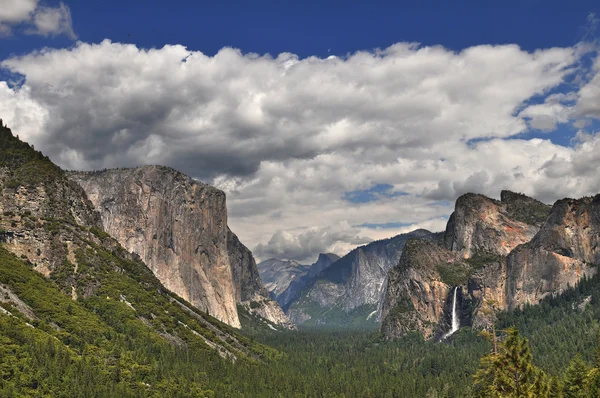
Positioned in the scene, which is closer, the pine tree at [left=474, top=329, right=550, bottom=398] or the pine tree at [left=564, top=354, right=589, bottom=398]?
the pine tree at [left=474, top=329, right=550, bottom=398]

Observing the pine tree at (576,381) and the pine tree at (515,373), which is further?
the pine tree at (576,381)

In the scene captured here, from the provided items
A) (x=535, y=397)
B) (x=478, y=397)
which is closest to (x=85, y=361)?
(x=478, y=397)

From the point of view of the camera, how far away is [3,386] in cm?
11888

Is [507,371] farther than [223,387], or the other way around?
[223,387]

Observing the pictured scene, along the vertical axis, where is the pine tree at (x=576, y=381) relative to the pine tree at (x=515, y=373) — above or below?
below

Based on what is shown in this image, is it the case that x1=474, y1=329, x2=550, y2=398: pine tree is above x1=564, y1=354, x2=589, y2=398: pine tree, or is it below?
above

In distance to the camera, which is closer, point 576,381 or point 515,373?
point 515,373

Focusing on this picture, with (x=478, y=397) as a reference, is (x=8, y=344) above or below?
above

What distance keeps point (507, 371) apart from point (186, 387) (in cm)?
11278

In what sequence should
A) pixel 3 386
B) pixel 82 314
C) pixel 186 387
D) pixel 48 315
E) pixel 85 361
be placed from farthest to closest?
pixel 82 314 < pixel 48 315 < pixel 186 387 < pixel 85 361 < pixel 3 386

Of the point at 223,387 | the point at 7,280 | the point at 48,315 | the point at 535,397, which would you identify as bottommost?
the point at 223,387

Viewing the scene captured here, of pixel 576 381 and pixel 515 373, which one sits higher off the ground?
pixel 515 373

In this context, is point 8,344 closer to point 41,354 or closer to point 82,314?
point 41,354

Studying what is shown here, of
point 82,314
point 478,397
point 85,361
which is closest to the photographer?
point 478,397
